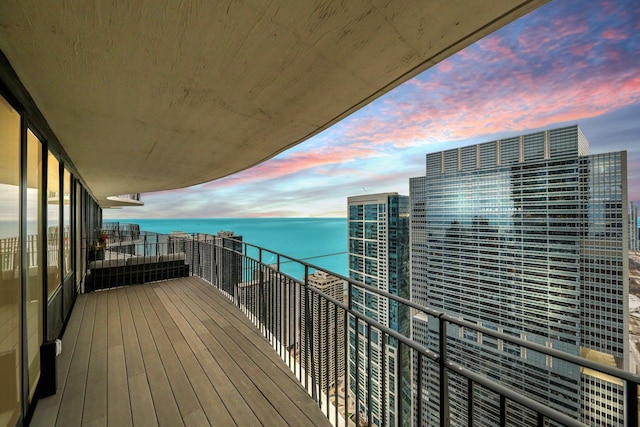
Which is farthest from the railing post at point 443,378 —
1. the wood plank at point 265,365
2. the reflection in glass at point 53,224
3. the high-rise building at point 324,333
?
the reflection in glass at point 53,224

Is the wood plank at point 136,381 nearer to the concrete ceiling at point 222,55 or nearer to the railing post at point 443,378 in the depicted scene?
the railing post at point 443,378

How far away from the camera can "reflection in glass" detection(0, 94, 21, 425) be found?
136 centimetres

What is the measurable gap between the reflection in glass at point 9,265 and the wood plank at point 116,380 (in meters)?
0.54

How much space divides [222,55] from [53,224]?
296 centimetres

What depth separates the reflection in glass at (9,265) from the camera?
1355 millimetres

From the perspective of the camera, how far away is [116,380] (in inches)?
87.0

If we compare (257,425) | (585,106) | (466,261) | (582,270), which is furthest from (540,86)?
(257,425)

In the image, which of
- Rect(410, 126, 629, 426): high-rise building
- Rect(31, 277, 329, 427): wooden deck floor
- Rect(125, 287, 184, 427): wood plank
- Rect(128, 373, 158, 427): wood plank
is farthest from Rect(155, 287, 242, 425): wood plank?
Rect(410, 126, 629, 426): high-rise building

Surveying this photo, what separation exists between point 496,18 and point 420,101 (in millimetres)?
5999

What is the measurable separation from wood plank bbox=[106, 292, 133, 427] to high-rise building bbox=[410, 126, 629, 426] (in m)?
4.05

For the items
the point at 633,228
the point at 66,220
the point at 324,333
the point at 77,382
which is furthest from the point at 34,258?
the point at 633,228

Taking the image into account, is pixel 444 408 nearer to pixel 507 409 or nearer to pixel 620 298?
pixel 507 409

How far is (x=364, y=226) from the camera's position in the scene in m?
12.9

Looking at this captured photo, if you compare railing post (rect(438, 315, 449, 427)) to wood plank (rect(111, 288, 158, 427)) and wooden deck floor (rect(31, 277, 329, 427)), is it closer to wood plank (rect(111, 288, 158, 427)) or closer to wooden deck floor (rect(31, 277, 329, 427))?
wooden deck floor (rect(31, 277, 329, 427))
